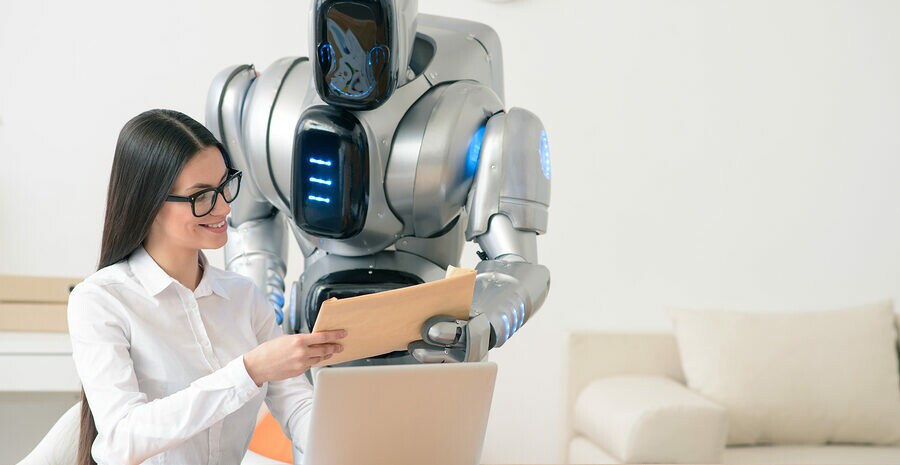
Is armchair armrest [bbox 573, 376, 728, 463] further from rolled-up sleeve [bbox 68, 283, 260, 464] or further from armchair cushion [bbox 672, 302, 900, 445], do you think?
rolled-up sleeve [bbox 68, 283, 260, 464]

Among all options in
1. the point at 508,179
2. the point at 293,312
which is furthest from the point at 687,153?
the point at 293,312

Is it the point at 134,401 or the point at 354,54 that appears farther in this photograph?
the point at 354,54

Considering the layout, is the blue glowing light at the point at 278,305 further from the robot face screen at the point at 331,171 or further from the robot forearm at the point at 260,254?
the robot face screen at the point at 331,171

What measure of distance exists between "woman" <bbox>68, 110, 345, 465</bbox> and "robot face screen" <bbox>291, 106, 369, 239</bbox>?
289 millimetres

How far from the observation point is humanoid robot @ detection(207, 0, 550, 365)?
1615 millimetres

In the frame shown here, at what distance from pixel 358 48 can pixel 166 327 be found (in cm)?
59

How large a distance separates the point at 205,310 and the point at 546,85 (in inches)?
81.1

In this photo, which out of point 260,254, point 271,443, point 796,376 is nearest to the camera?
point 260,254

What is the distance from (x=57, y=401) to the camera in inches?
109

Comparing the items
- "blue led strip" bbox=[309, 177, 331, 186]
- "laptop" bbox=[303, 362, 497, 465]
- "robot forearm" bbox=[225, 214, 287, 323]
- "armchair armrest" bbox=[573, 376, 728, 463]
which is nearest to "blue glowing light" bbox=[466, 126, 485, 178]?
"blue led strip" bbox=[309, 177, 331, 186]

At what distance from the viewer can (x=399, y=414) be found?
1083mm

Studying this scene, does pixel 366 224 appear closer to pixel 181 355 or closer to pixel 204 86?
pixel 181 355

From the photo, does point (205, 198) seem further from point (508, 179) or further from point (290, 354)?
point (508, 179)

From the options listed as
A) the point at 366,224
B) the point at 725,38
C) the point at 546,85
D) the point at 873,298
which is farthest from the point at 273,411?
the point at 873,298
